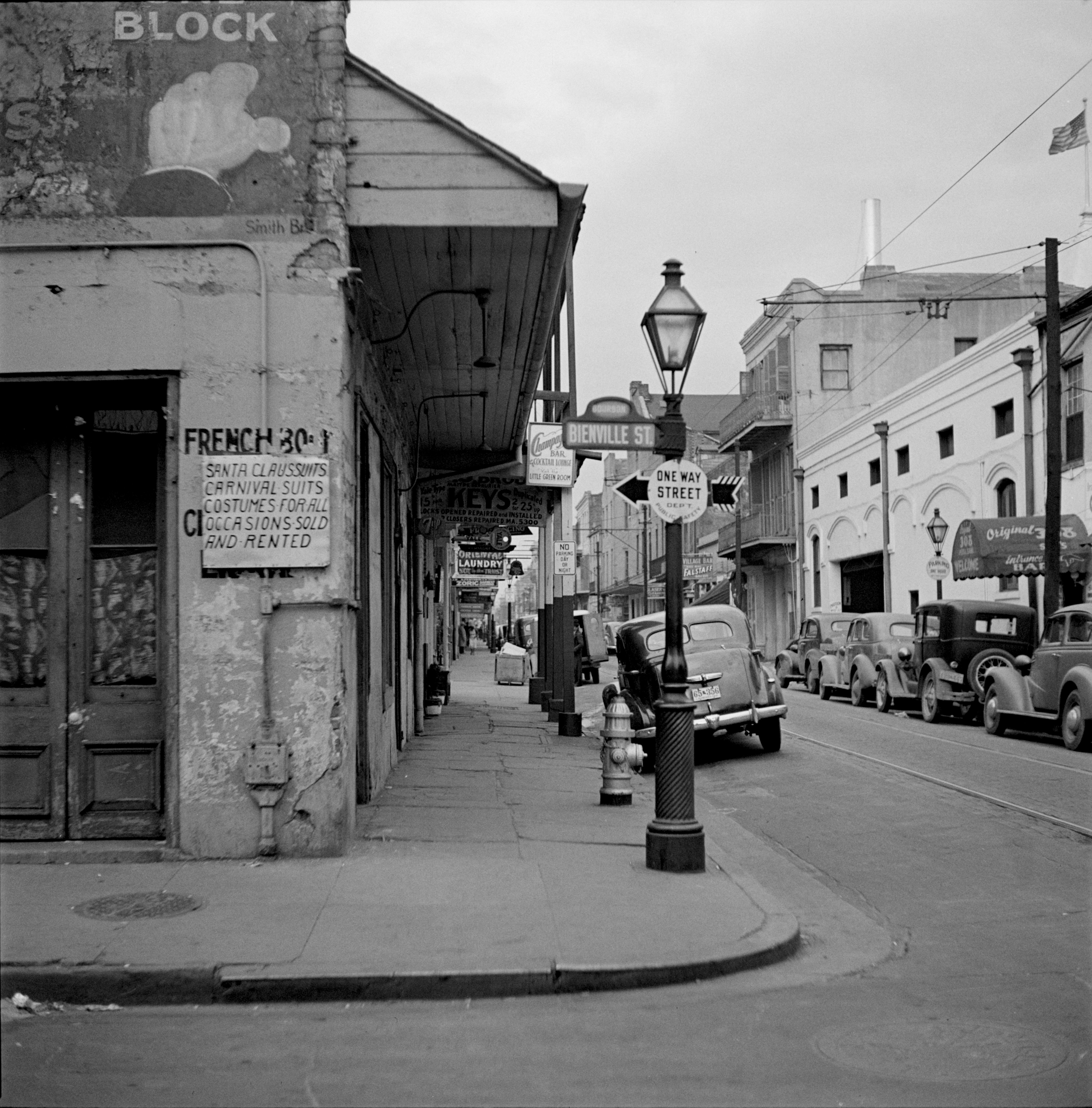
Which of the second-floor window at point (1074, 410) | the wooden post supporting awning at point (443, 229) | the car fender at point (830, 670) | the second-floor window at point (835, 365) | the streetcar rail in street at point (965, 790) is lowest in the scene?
the streetcar rail in street at point (965, 790)

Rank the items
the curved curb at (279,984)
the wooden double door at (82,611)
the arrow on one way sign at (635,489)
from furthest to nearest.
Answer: the arrow on one way sign at (635,489) → the wooden double door at (82,611) → the curved curb at (279,984)

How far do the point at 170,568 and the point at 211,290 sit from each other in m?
1.87

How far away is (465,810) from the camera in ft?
34.2

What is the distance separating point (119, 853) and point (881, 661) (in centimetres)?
1745

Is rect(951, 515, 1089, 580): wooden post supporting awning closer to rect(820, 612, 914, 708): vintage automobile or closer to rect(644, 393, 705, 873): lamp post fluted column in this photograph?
rect(820, 612, 914, 708): vintage automobile

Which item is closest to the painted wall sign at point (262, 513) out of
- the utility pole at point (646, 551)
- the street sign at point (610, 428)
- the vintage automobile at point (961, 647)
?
the street sign at point (610, 428)

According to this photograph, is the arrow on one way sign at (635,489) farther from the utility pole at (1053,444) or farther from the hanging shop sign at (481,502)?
the utility pole at (1053,444)

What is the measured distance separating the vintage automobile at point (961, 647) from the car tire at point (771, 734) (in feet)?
17.5

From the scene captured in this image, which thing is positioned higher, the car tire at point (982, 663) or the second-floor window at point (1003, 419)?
the second-floor window at point (1003, 419)

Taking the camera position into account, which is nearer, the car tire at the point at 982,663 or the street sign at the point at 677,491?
the street sign at the point at 677,491

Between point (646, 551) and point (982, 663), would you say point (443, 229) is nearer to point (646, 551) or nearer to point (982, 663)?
point (982, 663)

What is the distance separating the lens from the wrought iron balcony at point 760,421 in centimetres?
4766

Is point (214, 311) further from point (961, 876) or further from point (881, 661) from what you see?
point (881, 661)

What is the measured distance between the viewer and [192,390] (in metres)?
8.22
